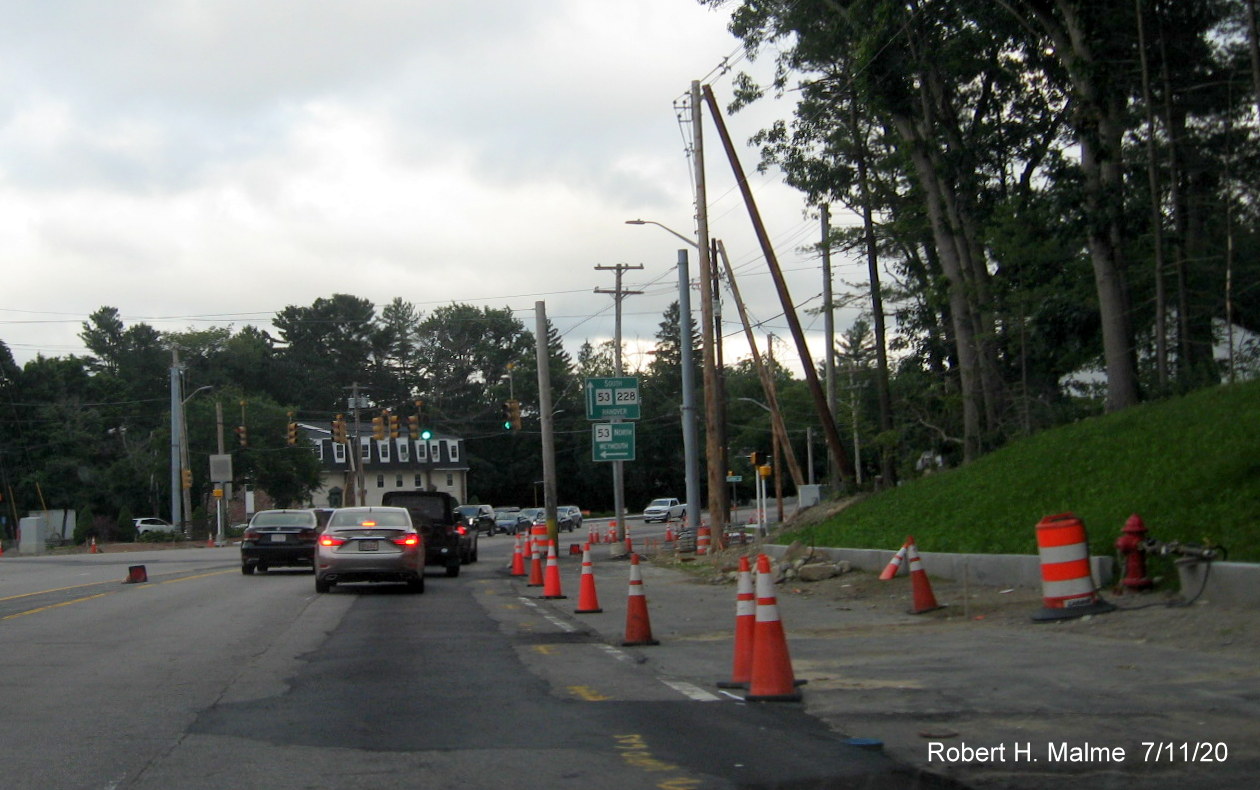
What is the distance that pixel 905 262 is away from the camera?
3534cm

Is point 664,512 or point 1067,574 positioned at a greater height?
point 1067,574

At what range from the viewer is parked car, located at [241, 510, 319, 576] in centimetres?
2683

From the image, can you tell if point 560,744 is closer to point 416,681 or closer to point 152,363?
point 416,681

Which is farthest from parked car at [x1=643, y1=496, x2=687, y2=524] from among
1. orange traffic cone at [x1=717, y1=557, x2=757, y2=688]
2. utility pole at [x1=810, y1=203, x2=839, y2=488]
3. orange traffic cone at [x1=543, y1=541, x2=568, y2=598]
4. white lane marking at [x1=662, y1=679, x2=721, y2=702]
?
orange traffic cone at [x1=717, y1=557, x2=757, y2=688]

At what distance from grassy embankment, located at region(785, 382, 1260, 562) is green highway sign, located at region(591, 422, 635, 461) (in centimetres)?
818

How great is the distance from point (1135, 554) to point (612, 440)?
20171 millimetres

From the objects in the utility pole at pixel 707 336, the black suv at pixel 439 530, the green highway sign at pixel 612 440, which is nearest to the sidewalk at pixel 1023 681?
the black suv at pixel 439 530

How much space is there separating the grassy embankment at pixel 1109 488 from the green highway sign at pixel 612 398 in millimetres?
8192

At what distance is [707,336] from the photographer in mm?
30188

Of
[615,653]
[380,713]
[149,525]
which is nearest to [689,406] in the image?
[615,653]

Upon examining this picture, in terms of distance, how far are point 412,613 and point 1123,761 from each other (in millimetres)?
11629

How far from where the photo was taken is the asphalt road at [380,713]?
6379 mm

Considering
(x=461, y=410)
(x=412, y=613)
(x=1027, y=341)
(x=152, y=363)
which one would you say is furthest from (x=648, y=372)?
(x=412, y=613)

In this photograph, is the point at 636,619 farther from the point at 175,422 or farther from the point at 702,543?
the point at 175,422
